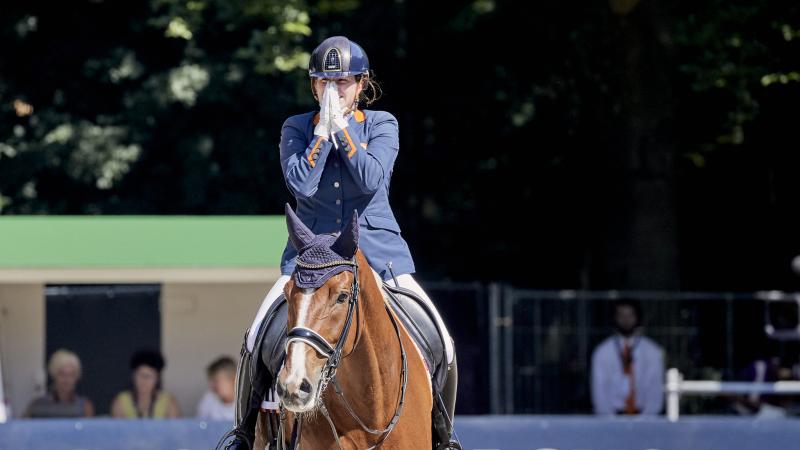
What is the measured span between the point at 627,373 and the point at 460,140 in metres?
6.44

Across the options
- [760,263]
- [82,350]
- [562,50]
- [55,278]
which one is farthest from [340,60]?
[760,263]

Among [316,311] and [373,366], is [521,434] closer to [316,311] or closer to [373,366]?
[373,366]

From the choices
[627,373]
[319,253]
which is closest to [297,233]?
[319,253]

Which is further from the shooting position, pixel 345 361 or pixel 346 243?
pixel 345 361

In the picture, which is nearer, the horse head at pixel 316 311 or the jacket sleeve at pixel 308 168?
the horse head at pixel 316 311

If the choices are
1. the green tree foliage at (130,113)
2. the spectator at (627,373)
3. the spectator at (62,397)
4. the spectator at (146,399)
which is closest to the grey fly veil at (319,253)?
the spectator at (146,399)

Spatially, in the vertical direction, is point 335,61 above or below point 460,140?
below

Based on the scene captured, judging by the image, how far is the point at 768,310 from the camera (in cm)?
1417

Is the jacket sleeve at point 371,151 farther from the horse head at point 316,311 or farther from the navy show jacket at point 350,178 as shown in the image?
the horse head at point 316,311

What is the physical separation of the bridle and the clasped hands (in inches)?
25.6

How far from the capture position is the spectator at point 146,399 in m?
12.4

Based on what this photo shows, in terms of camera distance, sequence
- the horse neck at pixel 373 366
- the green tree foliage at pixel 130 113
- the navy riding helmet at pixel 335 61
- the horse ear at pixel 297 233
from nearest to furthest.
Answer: the horse ear at pixel 297 233 → the horse neck at pixel 373 366 → the navy riding helmet at pixel 335 61 → the green tree foliage at pixel 130 113

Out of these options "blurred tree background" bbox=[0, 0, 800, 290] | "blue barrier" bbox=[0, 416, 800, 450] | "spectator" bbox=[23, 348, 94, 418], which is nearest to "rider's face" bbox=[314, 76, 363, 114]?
"blue barrier" bbox=[0, 416, 800, 450]

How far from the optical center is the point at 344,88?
5793 millimetres
